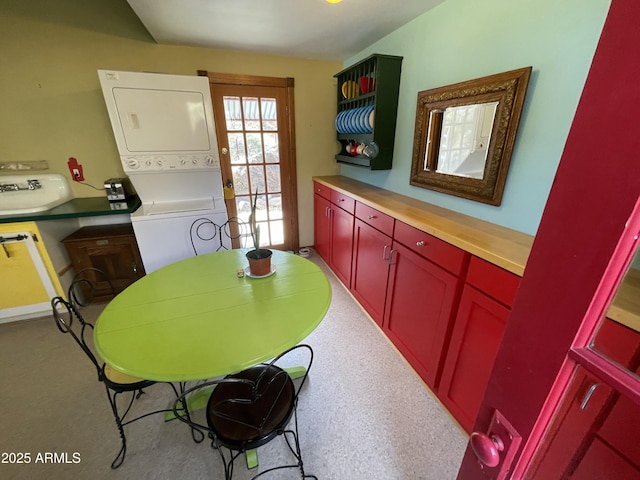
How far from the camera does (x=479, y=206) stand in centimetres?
154

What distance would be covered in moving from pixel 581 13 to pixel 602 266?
137 centimetres

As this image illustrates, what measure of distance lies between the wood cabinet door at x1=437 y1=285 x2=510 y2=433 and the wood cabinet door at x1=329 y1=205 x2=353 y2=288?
1175 millimetres

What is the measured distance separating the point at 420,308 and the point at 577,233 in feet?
4.33

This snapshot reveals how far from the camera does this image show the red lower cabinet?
1.08 metres

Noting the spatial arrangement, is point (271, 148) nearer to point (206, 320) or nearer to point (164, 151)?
point (164, 151)

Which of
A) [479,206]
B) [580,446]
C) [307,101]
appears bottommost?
[580,446]

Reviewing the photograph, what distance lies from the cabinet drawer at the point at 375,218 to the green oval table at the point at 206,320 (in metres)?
0.63

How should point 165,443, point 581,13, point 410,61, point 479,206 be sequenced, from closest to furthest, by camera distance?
1. point 581,13
2. point 165,443
3. point 479,206
4. point 410,61

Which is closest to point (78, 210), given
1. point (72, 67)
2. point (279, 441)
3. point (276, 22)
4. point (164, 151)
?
point (164, 151)

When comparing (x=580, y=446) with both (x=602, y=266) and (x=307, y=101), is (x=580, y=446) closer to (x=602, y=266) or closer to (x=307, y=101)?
(x=602, y=266)

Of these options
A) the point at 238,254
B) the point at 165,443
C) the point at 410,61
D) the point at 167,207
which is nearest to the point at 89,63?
the point at 167,207

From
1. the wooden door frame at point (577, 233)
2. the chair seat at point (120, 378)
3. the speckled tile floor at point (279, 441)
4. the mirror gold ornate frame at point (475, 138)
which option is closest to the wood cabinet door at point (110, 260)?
the speckled tile floor at point (279, 441)

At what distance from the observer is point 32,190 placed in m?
2.35

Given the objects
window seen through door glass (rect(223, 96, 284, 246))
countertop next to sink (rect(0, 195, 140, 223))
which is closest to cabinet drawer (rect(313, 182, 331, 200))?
window seen through door glass (rect(223, 96, 284, 246))
